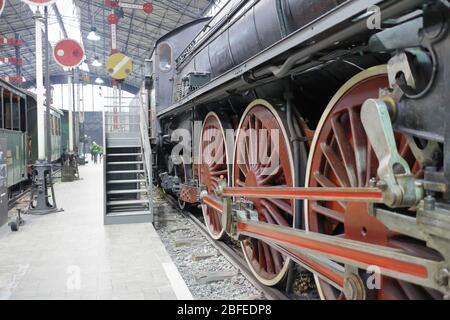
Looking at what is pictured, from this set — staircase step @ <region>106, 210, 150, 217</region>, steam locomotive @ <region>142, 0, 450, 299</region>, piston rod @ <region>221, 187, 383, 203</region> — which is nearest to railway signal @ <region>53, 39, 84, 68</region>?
staircase step @ <region>106, 210, 150, 217</region>

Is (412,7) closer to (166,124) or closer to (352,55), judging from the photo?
(352,55)

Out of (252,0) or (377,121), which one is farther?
(252,0)

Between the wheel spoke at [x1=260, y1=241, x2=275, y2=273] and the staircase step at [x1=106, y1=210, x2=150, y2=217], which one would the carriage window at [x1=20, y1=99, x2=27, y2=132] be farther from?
the wheel spoke at [x1=260, y1=241, x2=275, y2=273]

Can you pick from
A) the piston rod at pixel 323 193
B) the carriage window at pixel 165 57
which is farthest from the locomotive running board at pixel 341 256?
the carriage window at pixel 165 57

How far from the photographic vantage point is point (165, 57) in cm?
768

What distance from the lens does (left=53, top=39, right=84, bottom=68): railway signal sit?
26.8 feet

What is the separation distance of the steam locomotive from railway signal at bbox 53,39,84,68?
15.9 feet

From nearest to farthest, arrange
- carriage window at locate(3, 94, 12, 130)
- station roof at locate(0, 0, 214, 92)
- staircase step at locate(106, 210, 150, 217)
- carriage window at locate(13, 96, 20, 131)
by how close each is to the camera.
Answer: staircase step at locate(106, 210, 150, 217) < carriage window at locate(3, 94, 12, 130) < carriage window at locate(13, 96, 20, 131) < station roof at locate(0, 0, 214, 92)

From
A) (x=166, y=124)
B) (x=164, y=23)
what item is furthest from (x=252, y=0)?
(x=164, y=23)

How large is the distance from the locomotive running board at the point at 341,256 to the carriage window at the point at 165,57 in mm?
5274

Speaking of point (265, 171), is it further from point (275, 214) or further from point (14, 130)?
point (14, 130)

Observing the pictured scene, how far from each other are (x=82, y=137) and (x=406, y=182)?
2413 centimetres

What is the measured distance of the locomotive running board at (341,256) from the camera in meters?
1.35
